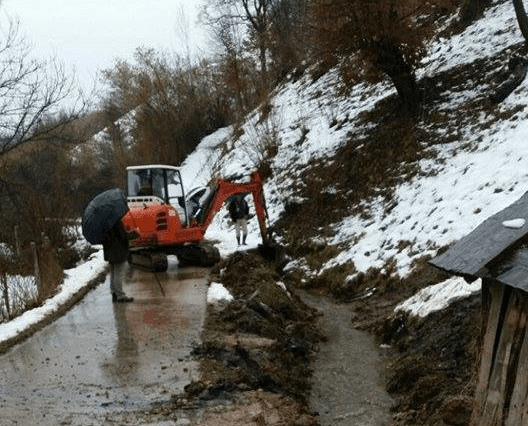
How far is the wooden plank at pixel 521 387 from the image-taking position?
459cm

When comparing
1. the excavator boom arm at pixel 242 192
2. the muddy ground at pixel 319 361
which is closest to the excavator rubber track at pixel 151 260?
the excavator boom arm at pixel 242 192

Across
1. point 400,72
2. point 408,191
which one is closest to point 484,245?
point 408,191

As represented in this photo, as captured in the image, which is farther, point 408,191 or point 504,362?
point 408,191

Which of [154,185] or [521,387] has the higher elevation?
[154,185]

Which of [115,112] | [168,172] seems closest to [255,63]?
[115,112]

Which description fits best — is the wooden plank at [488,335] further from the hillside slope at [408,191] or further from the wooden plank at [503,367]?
the hillside slope at [408,191]

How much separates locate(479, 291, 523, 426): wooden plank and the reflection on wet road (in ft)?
11.3

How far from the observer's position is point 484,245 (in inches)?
183

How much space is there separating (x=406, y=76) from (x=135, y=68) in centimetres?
2662

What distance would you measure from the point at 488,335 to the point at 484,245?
862 mm

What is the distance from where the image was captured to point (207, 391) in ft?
23.2

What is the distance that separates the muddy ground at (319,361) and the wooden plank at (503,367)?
139 cm

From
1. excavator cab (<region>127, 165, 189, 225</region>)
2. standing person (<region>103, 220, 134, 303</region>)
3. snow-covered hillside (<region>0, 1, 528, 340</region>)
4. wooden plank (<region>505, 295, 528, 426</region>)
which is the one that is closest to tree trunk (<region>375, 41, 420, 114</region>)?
snow-covered hillside (<region>0, 1, 528, 340</region>)

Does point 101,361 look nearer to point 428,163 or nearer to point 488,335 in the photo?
point 488,335
